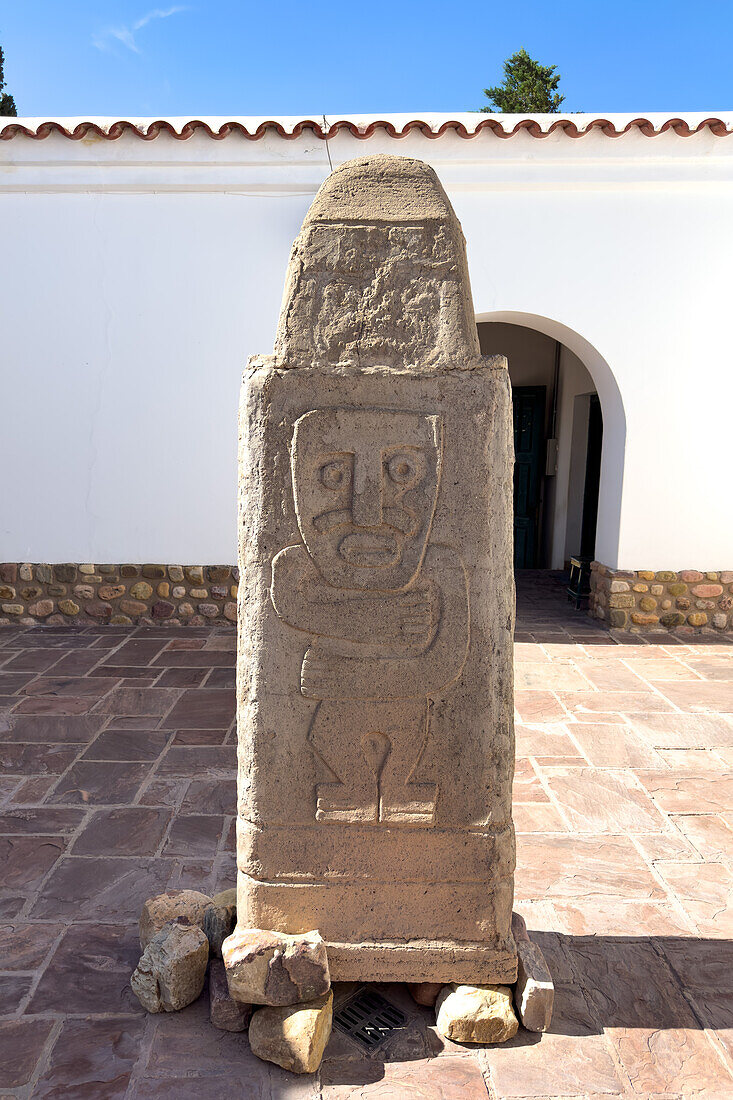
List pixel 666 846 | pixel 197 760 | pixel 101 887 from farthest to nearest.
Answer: pixel 197 760 < pixel 666 846 < pixel 101 887

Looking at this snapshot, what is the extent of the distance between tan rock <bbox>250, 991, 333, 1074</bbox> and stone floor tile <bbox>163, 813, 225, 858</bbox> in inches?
41.9

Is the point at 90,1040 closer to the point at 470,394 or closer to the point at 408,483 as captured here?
the point at 408,483

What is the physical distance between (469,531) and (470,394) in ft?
1.17

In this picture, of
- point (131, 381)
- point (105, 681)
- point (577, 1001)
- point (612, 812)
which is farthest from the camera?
point (131, 381)

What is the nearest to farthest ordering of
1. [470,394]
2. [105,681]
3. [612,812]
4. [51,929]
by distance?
[470,394] < [51,929] < [612,812] < [105,681]

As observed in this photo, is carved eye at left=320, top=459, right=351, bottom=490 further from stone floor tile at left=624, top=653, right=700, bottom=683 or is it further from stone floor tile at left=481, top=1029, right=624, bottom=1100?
stone floor tile at left=624, top=653, right=700, bottom=683

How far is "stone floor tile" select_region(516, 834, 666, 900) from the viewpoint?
295 centimetres

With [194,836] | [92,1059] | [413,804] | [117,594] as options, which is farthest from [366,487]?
[117,594]

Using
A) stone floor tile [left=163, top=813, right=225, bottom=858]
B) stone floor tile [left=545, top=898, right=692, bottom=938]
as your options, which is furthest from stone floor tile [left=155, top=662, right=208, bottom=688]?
stone floor tile [left=545, top=898, right=692, bottom=938]

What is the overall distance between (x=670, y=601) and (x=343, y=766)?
510cm

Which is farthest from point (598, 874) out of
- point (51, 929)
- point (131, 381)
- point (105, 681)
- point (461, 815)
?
point (131, 381)

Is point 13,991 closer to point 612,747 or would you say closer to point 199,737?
point 199,737

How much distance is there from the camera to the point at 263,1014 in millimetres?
2178

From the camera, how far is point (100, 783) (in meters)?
3.80
